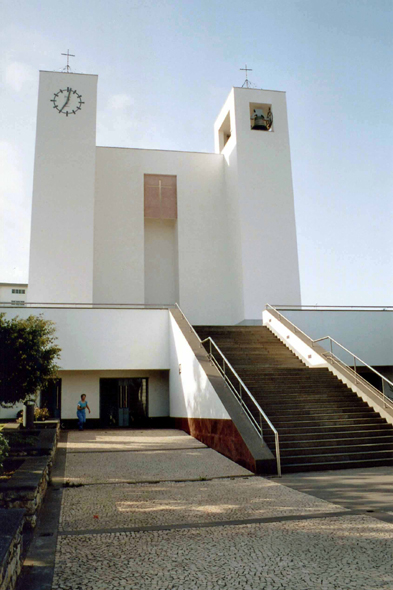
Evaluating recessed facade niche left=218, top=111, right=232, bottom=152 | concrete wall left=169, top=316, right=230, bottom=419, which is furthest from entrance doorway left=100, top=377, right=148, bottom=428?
recessed facade niche left=218, top=111, right=232, bottom=152

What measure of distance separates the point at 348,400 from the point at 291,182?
12.8 metres

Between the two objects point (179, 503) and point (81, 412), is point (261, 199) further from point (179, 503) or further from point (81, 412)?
point (179, 503)

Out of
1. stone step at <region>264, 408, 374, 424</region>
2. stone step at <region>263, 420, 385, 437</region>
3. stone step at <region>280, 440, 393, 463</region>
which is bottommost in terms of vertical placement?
stone step at <region>280, 440, 393, 463</region>

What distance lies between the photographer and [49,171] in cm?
2075

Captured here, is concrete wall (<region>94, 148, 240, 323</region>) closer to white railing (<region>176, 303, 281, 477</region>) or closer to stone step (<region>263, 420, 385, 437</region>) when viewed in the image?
white railing (<region>176, 303, 281, 477</region>)

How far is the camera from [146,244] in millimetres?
23172

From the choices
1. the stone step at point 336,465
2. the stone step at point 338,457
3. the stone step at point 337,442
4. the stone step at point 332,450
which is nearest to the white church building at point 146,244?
the stone step at point 337,442

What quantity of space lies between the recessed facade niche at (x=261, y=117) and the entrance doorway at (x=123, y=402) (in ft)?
41.2

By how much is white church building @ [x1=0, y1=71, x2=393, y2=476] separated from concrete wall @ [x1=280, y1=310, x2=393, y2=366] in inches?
2.2

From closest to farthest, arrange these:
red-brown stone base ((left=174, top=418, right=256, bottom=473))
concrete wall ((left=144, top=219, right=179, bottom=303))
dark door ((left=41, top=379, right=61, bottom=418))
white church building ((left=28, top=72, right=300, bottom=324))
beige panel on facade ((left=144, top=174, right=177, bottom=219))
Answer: red-brown stone base ((left=174, top=418, right=256, bottom=473)) → dark door ((left=41, top=379, right=61, bottom=418)) → white church building ((left=28, top=72, right=300, bottom=324)) → beige panel on facade ((left=144, top=174, right=177, bottom=219)) → concrete wall ((left=144, top=219, right=179, bottom=303))

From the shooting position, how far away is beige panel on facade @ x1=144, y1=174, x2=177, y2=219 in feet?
73.8

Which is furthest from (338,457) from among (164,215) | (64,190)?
(64,190)

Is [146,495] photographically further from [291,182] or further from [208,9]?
[291,182]

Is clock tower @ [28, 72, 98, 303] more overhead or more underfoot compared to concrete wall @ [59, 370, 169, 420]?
more overhead
